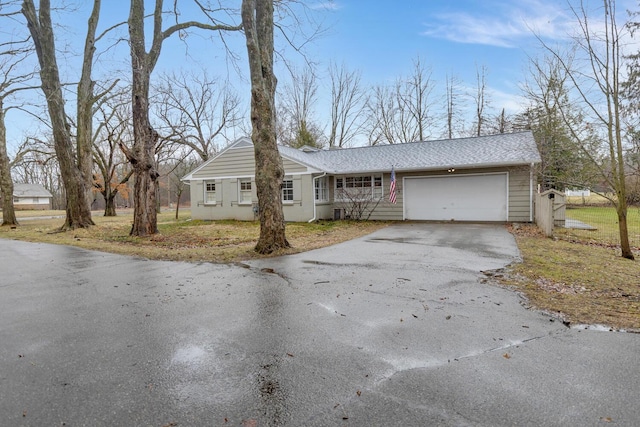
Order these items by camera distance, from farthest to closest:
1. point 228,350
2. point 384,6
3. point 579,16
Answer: point 384,6 < point 579,16 < point 228,350

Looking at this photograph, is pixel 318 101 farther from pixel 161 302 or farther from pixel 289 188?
pixel 161 302

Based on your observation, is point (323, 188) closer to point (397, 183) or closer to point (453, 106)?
point (397, 183)

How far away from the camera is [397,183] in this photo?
53.3 ft

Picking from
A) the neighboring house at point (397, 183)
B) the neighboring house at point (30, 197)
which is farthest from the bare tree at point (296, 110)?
the neighboring house at point (30, 197)

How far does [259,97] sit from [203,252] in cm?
375

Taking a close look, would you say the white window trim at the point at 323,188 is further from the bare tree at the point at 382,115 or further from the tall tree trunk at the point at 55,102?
the bare tree at the point at 382,115

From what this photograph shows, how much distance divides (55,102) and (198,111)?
15.5 metres

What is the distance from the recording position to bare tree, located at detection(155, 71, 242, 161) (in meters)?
25.9

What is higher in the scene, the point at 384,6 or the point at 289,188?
the point at 384,6

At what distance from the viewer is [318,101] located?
30781 millimetres

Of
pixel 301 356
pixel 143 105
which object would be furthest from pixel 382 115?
pixel 301 356

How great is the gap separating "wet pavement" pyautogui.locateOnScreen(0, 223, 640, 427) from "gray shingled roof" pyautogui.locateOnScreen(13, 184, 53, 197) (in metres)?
58.8

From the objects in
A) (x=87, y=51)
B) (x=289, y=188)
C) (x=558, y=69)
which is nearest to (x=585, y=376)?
(x=558, y=69)

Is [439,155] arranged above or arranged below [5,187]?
above
